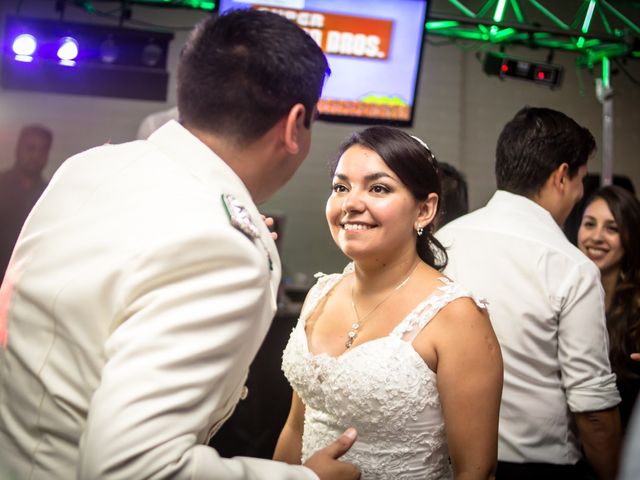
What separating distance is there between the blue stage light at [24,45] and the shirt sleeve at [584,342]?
152 inches

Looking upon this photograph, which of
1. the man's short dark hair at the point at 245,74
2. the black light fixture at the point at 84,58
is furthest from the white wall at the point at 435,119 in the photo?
the man's short dark hair at the point at 245,74

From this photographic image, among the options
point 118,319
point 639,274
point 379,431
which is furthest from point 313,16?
point 118,319

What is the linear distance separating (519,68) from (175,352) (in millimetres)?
4908

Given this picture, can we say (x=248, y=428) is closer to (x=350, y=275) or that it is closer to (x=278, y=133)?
(x=350, y=275)

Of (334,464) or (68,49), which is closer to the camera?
(334,464)

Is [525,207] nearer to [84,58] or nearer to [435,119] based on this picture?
[84,58]

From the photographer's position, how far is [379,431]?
72.1 inches

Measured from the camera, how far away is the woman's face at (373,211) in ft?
6.40

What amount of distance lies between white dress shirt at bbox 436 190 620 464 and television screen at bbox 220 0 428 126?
2.59 meters

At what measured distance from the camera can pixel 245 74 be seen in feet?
3.86

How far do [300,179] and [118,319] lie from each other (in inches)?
207

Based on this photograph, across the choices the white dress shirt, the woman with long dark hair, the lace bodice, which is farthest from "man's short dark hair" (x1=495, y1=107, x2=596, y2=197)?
the woman with long dark hair

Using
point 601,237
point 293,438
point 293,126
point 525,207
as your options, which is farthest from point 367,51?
point 293,126

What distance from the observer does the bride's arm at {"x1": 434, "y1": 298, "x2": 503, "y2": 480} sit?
1.67 metres
